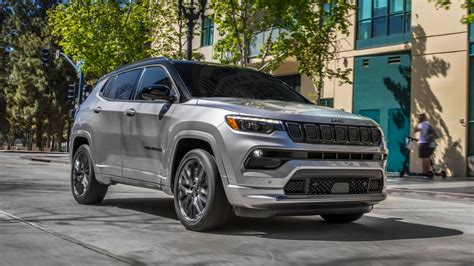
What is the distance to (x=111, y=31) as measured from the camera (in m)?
26.3

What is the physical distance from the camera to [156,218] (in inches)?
264

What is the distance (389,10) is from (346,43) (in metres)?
2.46

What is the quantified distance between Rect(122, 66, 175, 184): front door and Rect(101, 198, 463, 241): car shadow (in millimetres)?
733

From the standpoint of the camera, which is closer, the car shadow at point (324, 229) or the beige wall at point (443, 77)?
the car shadow at point (324, 229)

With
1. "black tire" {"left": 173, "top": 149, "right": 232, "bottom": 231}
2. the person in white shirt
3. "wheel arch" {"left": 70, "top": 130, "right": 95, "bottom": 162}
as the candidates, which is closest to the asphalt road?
"black tire" {"left": 173, "top": 149, "right": 232, "bottom": 231}

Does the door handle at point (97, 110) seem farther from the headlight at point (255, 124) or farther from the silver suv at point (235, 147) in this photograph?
the headlight at point (255, 124)

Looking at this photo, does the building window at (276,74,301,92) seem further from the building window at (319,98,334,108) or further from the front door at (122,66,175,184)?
the front door at (122,66,175,184)

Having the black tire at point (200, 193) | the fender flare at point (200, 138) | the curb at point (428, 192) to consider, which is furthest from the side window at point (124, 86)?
the curb at point (428, 192)

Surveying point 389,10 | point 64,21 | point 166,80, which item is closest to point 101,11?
point 64,21

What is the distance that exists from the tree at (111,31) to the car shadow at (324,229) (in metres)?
19.1

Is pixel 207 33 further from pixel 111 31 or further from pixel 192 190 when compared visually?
pixel 192 190

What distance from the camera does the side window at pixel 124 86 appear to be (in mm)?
7172

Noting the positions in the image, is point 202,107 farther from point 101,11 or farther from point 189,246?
point 101,11

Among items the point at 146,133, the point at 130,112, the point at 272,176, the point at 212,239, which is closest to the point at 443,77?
the point at 130,112
